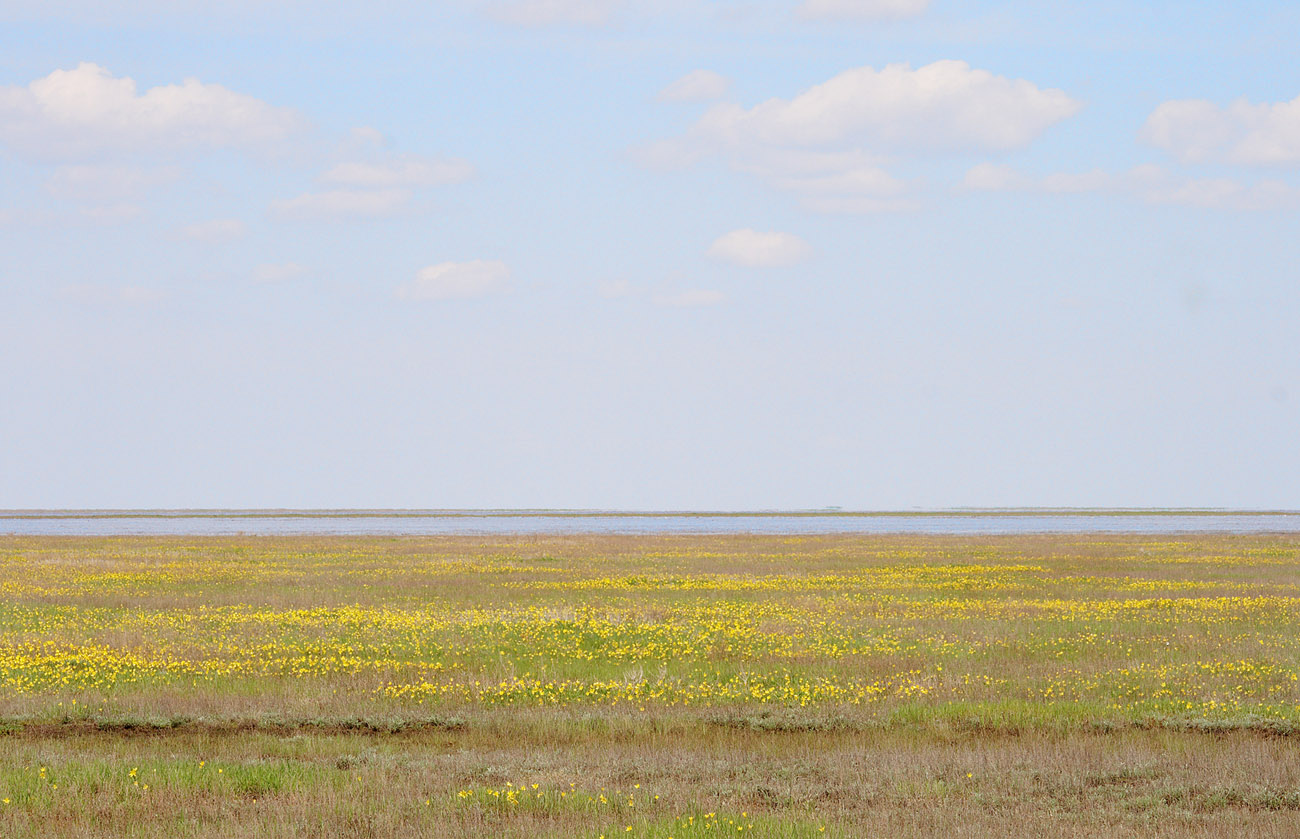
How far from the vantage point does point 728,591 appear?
37688 mm

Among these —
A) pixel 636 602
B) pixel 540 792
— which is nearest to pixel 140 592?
pixel 636 602

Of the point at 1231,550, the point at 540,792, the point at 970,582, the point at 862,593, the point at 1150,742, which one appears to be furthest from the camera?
the point at 1231,550

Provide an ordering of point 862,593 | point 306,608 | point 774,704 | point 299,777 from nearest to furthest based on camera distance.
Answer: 1. point 299,777
2. point 774,704
3. point 306,608
4. point 862,593

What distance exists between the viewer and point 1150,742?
14.8 m

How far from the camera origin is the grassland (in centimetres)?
1107

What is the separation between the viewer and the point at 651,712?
17047 millimetres

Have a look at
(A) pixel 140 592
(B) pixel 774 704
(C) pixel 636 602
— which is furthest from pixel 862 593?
(A) pixel 140 592

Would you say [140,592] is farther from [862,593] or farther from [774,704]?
[774,704]

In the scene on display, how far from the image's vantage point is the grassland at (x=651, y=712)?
1107cm

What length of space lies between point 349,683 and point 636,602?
49.3 ft

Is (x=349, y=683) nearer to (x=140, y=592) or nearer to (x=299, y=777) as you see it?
(x=299, y=777)

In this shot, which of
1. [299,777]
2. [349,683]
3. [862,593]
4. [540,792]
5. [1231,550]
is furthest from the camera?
[1231,550]

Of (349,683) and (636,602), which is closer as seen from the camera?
(349,683)

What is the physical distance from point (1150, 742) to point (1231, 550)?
56.4 m
